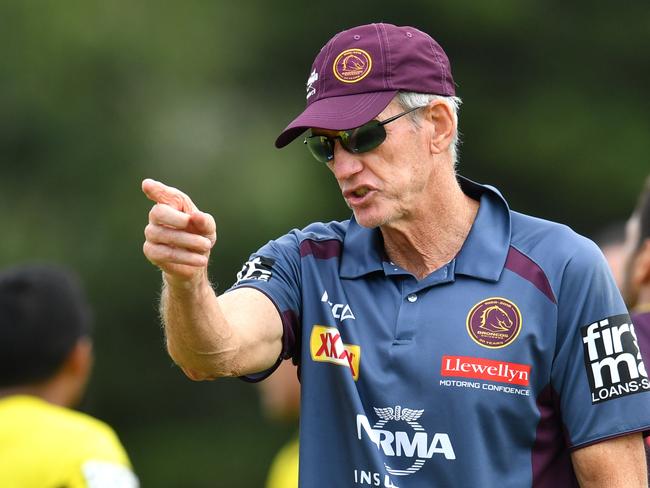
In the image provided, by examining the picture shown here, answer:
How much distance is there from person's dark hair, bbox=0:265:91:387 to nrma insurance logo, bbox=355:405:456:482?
1.52 metres

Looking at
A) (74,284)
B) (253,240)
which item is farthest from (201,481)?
(74,284)

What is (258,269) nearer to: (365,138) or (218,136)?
(365,138)

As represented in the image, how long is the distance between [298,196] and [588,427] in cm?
1090

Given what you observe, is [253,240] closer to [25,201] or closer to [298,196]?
[298,196]

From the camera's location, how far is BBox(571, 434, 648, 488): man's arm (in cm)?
428

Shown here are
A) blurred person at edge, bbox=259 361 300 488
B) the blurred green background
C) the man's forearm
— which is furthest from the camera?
the blurred green background

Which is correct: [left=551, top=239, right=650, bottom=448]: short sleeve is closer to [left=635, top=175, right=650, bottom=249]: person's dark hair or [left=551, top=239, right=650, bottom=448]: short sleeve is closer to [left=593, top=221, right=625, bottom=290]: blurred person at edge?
[left=635, top=175, right=650, bottom=249]: person's dark hair

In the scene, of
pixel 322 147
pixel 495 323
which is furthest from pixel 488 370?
pixel 322 147

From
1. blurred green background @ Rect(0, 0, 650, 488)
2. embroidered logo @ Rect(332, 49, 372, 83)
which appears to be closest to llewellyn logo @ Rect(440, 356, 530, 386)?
embroidered logo @ Rect(332, 49, 372, 83)

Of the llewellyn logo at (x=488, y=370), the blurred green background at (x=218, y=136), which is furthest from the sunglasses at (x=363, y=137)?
the blurred green background at (x=218, y=136)

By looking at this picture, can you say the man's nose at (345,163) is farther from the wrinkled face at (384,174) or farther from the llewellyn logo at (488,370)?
the llewellyn logo at (488,370)

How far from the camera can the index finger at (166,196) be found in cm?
389

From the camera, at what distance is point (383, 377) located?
438 cm

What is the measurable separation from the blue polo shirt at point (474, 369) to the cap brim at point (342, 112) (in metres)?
0.51
